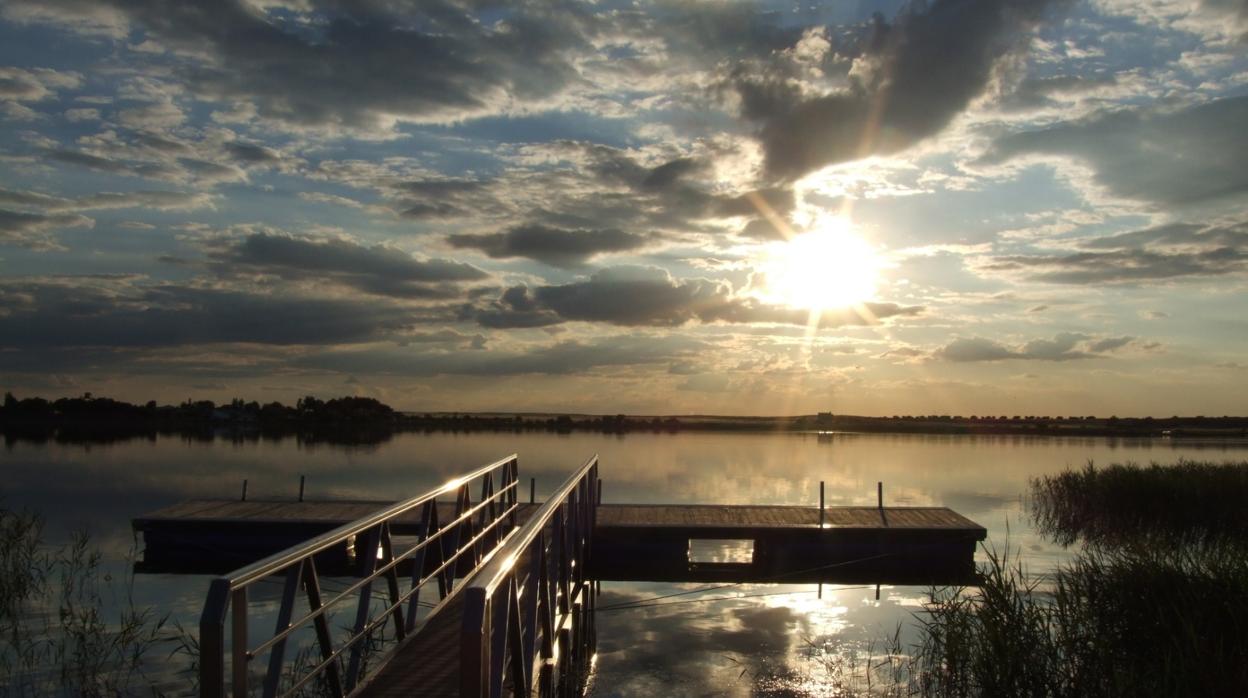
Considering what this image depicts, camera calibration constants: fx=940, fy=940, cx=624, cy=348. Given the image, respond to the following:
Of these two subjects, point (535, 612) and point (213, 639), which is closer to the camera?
point (213, 639)

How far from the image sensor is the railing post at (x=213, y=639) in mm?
3725

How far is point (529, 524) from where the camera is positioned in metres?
6.02

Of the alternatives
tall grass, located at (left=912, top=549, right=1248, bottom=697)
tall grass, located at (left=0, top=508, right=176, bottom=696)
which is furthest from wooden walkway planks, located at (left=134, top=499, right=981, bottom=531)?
tall grass, located at (left=912, top=549, right=1248, bottom=697)

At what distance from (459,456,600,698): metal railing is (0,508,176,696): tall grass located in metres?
4.01

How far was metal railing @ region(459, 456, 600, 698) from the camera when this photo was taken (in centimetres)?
411

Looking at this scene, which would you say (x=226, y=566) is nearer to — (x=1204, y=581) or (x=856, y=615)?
(x=856, y=615)

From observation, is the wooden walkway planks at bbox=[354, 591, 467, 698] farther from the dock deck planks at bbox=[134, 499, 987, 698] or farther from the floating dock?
the floating dock

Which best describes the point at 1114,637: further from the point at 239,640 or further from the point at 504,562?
the point at 239,640

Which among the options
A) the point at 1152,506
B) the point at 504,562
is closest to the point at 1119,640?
the point at 504,562

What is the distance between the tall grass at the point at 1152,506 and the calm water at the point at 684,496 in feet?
3.84

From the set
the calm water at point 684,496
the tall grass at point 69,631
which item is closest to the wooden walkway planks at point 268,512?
the calm water at point 684,496

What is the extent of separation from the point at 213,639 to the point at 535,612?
135 inches

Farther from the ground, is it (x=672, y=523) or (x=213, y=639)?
(x=213, y=639)

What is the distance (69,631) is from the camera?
432 inches
